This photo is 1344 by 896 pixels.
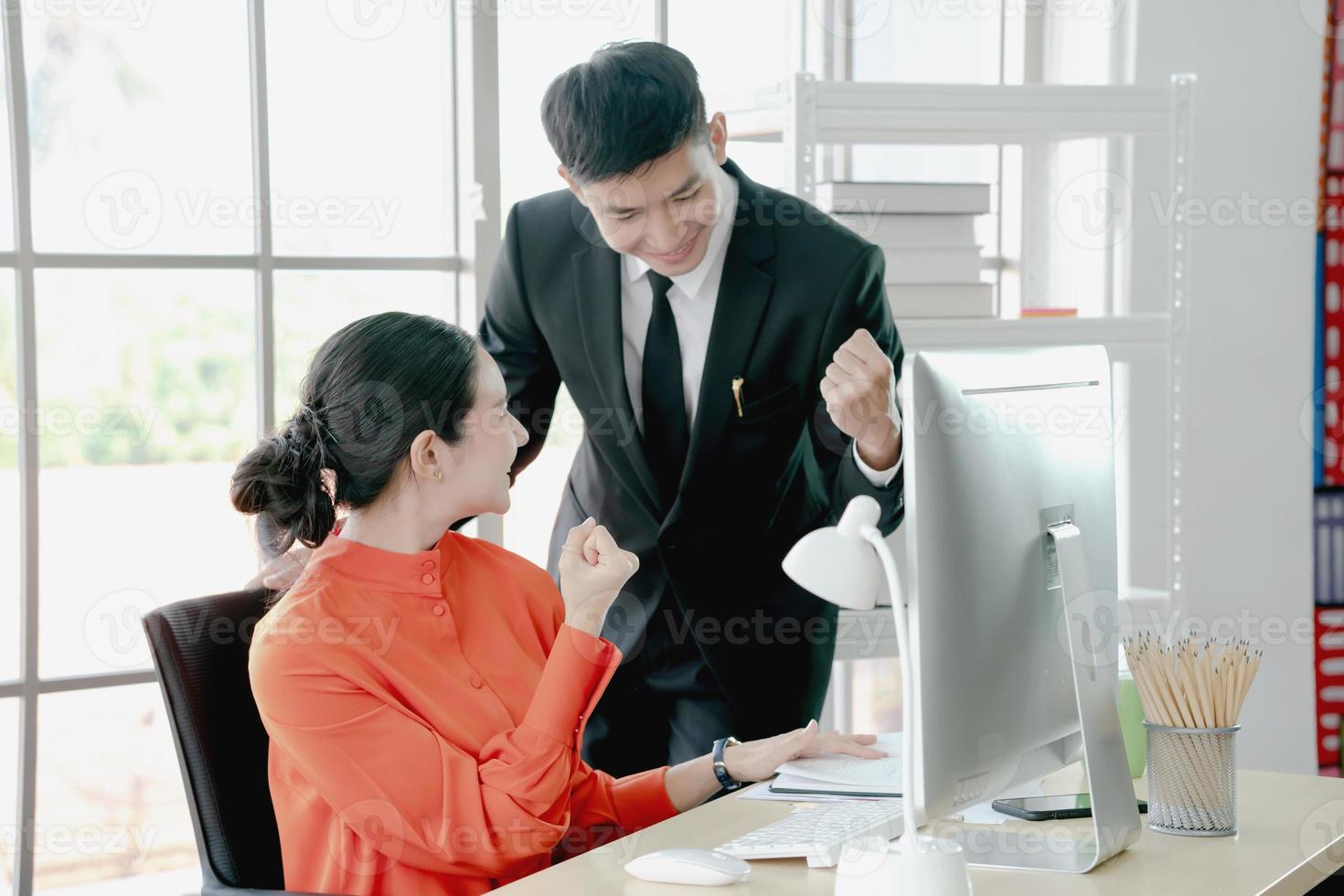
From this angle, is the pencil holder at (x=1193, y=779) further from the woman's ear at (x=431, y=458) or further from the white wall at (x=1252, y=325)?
the white wall at (x=1252, y=325)

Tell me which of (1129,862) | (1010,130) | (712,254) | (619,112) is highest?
(1010,130)

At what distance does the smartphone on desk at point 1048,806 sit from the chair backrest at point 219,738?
819 millimetres

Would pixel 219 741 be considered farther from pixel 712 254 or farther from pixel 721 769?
pixel 712 254

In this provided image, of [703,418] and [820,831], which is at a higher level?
[703,418]

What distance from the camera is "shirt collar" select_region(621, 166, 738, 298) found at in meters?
2.07

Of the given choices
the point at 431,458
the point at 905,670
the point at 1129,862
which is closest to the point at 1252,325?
the point at 1129,862

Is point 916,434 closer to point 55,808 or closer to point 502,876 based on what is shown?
point 502,876

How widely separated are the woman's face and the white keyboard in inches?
20.2

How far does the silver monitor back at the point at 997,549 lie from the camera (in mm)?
1204

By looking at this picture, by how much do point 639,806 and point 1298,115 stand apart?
7.69 ft

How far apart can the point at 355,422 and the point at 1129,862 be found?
38.2 inches

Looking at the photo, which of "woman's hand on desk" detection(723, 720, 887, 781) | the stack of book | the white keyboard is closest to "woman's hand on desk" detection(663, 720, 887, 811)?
"woman's hand on desk" detection(723, 720, 887, 781)

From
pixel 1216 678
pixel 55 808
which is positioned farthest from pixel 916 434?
pixel 55 808

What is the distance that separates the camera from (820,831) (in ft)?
4.66
